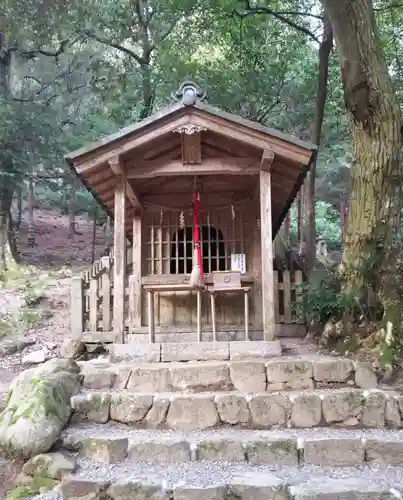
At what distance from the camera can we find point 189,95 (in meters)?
7.16

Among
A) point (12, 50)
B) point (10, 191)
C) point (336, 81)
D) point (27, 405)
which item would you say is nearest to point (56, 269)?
point (10, 191)

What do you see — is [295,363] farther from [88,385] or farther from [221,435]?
[88,385]

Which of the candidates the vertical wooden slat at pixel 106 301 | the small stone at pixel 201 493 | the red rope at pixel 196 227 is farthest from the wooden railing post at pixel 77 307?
the small stone at pixel 201 493

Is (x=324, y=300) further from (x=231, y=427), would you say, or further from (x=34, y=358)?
(x=34, y=358)

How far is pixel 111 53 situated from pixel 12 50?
14.8 feet

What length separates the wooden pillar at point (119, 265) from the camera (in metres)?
7.02

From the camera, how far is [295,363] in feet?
19.7

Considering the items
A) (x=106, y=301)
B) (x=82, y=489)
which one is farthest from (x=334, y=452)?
(x=106, y=301)

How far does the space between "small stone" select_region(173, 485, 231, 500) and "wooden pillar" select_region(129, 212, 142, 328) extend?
4470mm

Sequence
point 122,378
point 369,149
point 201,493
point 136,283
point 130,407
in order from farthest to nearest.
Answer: point 136,283
point 369,149
point 122,378
point 130,407
point 201,493

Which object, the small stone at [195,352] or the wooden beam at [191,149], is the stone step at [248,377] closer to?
the small stone at [195,352]

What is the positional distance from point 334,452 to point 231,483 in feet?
4.05

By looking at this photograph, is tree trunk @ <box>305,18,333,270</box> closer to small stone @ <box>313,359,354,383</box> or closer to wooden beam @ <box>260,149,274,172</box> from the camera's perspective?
wooden beam @ <box>260,149,274,172</box>

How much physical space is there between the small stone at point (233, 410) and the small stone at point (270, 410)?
80 millimetres
